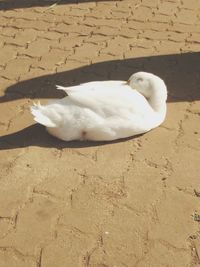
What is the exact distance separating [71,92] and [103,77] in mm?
1395

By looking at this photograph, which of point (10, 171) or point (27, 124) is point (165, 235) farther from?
point (27, 124)

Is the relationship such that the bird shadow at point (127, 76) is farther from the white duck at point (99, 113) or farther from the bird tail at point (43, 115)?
the bird tail at point (43, 115)

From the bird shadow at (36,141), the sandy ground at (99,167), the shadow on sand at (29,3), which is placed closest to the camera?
the sandy ground at (99,167)

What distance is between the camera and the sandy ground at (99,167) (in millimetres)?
3545

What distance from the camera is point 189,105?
514 cm

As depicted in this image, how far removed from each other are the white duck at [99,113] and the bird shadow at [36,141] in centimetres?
7

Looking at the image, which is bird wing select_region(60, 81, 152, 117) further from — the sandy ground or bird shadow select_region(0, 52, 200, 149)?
bird shadow select_region(0, 52, 200, 149)

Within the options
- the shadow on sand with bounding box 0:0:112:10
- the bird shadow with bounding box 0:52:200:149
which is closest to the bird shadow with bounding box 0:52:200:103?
the bird shadow with bounding box 0:52:200:149

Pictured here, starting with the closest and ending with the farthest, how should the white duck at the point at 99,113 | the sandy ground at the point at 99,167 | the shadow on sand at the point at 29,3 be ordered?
1. the sandy ground at the point at 99,167
2. the white duck at the point at 99,113
3. the shadow on sand at the point at 29,3

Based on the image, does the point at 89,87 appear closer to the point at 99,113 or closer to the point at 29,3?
the point at 99,113

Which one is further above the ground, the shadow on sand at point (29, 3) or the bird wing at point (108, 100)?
the shadow on sand at point (29, 3)

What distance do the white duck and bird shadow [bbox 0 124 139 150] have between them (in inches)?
2.9

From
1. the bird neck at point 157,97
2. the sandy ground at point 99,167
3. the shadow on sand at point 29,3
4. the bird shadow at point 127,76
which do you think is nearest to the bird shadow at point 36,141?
the sandy ground at point 99,167

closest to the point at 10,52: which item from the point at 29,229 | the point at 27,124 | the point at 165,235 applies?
the point at 27,124
